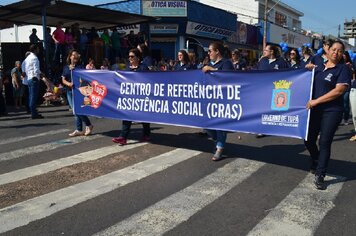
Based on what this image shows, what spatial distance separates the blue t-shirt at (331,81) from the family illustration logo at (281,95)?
1.20 feet

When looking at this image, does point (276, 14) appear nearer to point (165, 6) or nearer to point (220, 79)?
point (165, 6)

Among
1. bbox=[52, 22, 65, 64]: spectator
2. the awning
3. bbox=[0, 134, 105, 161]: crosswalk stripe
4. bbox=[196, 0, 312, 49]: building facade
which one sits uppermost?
bbox=[196, 0, 312, 49]: building facade

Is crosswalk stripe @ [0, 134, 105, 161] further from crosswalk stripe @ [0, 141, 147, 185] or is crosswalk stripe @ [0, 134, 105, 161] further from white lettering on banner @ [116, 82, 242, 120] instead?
white lettering on banner @ [116, 82, 242, 120]

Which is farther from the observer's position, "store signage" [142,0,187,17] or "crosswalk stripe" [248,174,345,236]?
"store signage" [142,0,187,17]

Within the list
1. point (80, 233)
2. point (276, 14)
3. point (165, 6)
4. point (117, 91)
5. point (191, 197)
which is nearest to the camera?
point (80, 233)

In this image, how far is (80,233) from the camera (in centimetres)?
394

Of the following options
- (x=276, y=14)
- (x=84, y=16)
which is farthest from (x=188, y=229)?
(x=276, y=14)

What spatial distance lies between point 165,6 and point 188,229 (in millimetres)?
24661

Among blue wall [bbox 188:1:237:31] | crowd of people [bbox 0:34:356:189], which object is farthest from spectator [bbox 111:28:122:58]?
blue wall [bbox 188:1:237:31]

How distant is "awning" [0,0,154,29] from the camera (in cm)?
1403

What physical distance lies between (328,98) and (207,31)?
86.5 ft

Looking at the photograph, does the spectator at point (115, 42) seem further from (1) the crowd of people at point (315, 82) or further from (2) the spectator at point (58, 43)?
(1) the crowd of people at point (315, 82)

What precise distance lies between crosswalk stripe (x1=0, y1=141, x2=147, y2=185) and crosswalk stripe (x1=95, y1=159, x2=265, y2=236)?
2.10m

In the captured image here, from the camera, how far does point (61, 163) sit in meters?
6.46
